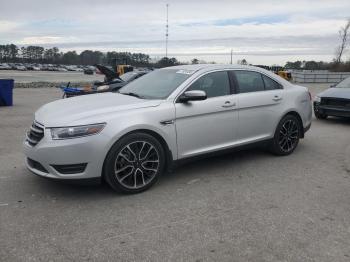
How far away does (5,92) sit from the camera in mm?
13773

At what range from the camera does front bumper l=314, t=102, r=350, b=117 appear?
10086mm

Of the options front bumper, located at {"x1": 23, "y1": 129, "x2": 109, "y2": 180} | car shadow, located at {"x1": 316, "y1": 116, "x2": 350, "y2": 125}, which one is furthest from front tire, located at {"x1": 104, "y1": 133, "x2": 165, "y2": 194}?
car shadow, located at {"x1": 316, "y1": 116, "x2": 350, "y2": 125}

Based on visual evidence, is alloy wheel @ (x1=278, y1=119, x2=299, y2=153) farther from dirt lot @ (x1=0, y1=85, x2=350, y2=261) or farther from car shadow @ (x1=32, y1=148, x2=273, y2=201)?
dirt lot @ (x1=0, y1=85, x2=350, y2=261)

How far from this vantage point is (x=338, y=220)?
4129 millimetres

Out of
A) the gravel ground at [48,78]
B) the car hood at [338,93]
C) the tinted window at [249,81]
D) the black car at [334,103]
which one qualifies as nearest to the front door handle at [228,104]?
the tinted window at [249,81]

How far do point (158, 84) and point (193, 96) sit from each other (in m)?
0.84

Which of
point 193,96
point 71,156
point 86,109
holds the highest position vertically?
point 193,96

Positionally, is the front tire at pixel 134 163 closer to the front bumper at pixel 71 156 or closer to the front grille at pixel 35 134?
the front bumper at pixel 71 156

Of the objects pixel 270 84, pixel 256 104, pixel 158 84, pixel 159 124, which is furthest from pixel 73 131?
pixel 270 84

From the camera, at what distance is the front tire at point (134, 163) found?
459 cm

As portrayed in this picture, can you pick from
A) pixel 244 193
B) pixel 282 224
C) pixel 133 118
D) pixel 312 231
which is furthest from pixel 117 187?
pixel 312 231

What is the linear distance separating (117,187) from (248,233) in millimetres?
1676

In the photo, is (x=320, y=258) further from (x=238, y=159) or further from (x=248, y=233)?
(x=238, y=159)

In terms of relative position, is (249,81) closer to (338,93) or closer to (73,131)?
(73,131)
